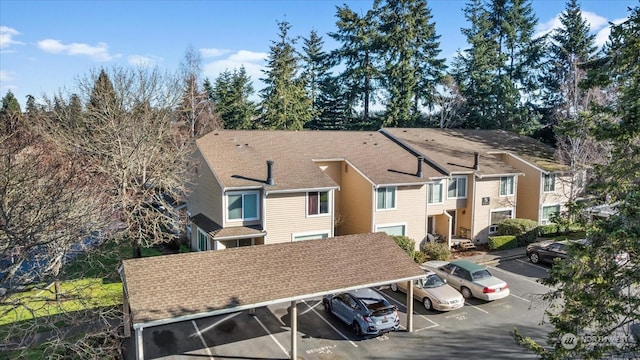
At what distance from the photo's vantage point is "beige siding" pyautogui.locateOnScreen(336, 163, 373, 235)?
87.7ft

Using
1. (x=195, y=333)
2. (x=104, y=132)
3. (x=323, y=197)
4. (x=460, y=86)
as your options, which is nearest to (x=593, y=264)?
(x=195, y=333)

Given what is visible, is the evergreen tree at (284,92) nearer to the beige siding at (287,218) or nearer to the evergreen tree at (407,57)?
the evergreen tree at (407,57)

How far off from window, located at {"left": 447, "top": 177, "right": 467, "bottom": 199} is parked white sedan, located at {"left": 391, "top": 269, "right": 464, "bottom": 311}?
37.5 ft

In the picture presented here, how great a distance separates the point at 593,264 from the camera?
9.29m

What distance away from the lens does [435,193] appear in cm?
2944

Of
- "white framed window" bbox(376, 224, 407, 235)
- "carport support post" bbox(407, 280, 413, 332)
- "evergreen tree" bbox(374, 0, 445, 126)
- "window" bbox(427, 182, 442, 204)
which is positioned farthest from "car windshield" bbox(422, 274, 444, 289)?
"evergreen tree" bbox(374, 0, 445, 126)

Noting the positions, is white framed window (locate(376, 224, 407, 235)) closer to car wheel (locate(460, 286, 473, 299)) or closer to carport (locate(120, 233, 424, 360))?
car wheel (locate(460, 286, 473, 299))

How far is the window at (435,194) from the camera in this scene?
29.2 metres

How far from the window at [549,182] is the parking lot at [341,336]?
15551 mm

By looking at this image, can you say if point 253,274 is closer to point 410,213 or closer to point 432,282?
point 432,282

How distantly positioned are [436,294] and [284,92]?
37422mm

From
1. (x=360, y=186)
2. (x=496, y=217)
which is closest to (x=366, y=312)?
(x=360, y=186)

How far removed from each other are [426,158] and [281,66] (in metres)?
28.7

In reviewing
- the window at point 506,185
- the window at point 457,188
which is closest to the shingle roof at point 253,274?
the window at point 457,188
